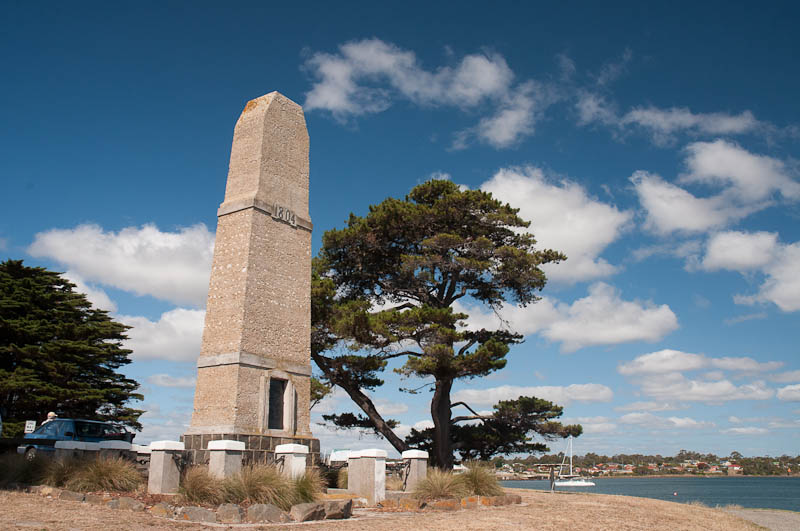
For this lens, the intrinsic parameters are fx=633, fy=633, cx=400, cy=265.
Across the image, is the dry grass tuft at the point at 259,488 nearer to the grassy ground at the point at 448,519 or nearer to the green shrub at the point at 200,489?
the green shrub at the point at 200,489

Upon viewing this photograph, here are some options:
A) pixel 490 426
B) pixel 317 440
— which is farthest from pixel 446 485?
pixel 490 426

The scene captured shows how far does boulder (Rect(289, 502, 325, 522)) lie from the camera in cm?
948

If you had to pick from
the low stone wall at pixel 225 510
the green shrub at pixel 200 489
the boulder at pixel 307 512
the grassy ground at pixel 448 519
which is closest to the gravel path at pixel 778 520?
the grassy ground at pixel 448 519

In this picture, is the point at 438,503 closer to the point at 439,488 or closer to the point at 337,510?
the point at 439,488

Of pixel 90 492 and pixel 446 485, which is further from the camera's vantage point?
pixel 446 485

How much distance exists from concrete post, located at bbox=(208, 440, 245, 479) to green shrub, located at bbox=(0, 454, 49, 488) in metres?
3.07

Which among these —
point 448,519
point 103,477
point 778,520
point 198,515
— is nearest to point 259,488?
point 198,515

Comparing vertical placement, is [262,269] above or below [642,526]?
above

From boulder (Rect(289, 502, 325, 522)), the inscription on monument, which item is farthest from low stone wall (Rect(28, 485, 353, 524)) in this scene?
the inscription on monument

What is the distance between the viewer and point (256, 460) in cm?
1304

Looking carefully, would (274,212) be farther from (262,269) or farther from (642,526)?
(642,526)

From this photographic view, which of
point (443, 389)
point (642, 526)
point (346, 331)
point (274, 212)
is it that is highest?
point (274, 212)

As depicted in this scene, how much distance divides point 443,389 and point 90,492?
39.0ft

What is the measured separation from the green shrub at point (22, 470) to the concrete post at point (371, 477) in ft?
19.0
